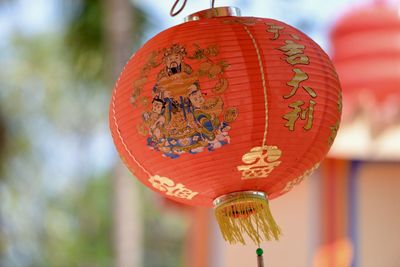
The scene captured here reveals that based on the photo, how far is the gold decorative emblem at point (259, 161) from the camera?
2229mm

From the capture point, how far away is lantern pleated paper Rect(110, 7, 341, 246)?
219 centimetres

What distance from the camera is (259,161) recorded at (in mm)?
2238

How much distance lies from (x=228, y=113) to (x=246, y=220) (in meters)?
0.31

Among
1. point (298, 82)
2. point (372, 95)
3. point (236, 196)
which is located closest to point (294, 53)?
point (298, 82)

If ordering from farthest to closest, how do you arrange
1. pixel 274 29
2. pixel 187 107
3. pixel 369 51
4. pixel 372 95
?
pixel 369 51
pixel 372 95
pixel 274 29
pixel 187 107

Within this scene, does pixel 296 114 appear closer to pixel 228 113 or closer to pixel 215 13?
pixel 228 113

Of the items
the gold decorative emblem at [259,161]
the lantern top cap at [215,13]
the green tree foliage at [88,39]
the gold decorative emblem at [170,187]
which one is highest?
the green tree foliage at [88,39]

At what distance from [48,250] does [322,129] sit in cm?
1516

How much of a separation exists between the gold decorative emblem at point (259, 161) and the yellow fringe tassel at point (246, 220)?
8 cm

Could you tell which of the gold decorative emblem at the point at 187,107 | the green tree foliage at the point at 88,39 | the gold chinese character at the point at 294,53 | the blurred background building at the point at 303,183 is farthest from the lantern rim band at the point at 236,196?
the green tree foliage at the point at 88,39

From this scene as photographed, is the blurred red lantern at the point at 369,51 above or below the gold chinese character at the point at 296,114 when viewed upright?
above

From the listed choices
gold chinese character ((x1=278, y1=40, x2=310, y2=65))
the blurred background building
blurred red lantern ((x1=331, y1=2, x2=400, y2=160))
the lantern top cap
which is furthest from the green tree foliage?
gold chinese character ((x1=278, y1=40, x2=310, y2=65))

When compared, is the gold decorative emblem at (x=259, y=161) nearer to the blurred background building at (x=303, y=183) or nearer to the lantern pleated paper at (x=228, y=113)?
the lantern pleated paper at (x=228, y=113)

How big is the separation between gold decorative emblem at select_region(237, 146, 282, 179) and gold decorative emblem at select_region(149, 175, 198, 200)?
0.15m
